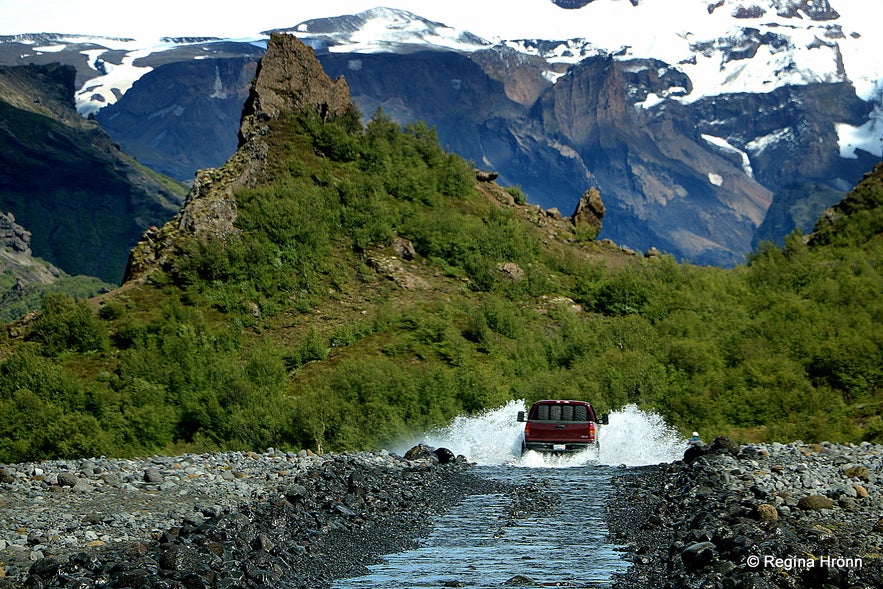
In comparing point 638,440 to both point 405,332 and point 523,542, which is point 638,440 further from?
point 523,542

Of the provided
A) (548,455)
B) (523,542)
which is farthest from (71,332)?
(523,542)

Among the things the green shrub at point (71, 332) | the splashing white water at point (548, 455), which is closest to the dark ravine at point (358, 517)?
the splashing white water at point (548, 455)

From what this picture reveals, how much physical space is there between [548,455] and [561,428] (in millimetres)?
1088

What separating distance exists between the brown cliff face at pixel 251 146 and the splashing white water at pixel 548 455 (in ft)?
88.1

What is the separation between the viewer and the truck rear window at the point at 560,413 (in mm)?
38688

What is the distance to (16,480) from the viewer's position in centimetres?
2767

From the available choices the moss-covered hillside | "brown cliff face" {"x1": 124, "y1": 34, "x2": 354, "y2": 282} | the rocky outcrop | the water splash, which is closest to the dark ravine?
the water splash

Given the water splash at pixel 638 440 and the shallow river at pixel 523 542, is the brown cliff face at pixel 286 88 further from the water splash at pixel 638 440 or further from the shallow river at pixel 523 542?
the shallow river at pixel 523 542

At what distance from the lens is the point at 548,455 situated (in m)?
38.0

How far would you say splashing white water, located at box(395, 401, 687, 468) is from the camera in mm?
38406

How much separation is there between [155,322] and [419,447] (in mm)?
29552

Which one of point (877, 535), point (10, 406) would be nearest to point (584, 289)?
point (10, 406)

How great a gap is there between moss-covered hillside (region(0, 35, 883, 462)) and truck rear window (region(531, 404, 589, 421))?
14961 millimetres

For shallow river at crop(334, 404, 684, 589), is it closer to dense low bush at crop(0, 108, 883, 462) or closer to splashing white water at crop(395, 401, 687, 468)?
splashing white water at crop(395, 401, 687, 468)
